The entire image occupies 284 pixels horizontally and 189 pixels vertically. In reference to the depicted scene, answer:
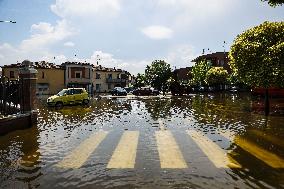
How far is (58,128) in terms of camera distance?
15.0 metres

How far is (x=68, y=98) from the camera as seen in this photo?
100.0 ft

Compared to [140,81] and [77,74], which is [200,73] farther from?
[140,81]

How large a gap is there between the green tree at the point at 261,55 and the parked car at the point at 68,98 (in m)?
15.1

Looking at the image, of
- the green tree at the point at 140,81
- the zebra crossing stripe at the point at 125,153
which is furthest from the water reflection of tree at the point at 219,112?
the green tree at the point at 140,81

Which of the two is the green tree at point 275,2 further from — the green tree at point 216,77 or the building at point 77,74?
the building at point 77,74

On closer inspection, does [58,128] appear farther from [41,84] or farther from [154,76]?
[154,76]

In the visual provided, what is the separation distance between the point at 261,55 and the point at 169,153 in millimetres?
14123

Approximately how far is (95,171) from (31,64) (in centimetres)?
1060

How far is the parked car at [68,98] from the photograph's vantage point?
29.4 m

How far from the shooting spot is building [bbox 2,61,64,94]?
227ft

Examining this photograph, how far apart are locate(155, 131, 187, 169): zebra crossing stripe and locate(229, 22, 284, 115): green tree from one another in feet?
33.7

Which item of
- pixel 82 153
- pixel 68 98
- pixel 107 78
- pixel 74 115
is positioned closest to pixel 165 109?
pixel 74 115

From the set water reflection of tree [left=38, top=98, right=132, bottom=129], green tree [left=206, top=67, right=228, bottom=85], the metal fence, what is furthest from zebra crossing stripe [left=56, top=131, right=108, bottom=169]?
green tree [left=206, top=67, right=228, bottom=85]

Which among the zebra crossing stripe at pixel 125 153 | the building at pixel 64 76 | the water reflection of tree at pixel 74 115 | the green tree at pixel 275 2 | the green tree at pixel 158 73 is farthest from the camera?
the green tree at pixel 158 73
